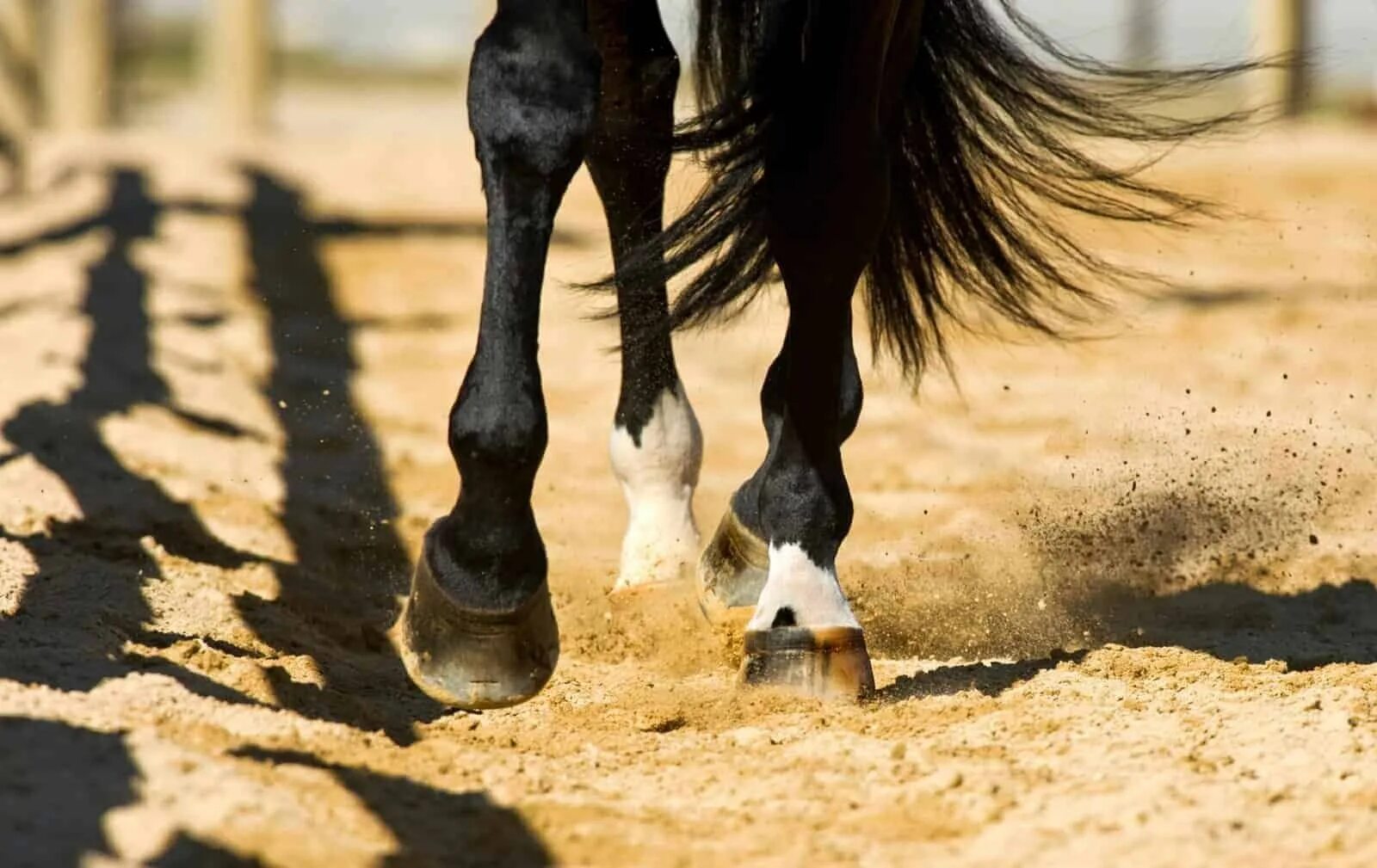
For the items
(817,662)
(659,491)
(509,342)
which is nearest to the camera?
(509,342)

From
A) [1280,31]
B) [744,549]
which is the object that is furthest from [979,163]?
[1280,31]

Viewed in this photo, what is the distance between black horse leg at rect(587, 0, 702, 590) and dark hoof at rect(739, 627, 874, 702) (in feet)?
2.40

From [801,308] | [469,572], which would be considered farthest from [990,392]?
[469,572]

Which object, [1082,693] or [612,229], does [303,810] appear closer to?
[1082,693]

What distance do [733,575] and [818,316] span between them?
54 cm

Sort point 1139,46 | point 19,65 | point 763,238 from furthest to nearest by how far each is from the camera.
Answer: point 19,65, point 1139,46, point 763,238

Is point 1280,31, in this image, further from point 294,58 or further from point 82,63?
point 294,58

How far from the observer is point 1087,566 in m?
3.70

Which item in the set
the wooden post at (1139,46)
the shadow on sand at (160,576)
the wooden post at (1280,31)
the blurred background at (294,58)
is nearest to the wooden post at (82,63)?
the blurred background at (294,58)

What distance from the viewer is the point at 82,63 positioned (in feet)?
37.8

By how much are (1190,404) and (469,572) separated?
323 cm

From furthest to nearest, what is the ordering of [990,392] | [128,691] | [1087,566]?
[990,392], [1087,566], [128,691]

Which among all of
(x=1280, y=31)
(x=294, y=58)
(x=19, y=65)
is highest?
(x=294, y=58)

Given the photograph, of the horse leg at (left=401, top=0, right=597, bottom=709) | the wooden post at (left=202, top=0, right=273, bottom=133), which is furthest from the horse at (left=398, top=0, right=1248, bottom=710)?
the wooden post at (left=202, top=0, right=273, bottom=133)
